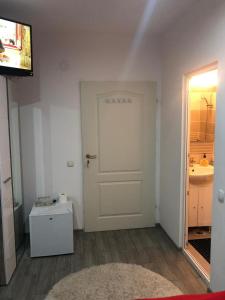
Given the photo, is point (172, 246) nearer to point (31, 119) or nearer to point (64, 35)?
point (31, 119)

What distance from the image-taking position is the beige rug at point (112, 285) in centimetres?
238

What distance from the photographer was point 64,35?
11.3ft

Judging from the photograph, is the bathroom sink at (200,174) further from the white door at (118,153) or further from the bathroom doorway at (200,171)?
the white door at (118,153)

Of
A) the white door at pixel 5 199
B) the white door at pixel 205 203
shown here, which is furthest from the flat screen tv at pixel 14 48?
the white door at pixel 205 203

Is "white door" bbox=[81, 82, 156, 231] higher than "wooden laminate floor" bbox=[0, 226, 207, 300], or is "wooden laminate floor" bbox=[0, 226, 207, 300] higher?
"white door" bbox=[81, 82, 156, 231]

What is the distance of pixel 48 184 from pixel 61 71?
5.00ft

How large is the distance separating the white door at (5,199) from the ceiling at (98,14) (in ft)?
2.61

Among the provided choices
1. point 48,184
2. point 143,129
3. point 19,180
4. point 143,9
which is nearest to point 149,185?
point 143,129

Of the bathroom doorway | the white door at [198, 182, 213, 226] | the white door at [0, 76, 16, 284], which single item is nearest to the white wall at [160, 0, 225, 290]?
the bathroom doorway

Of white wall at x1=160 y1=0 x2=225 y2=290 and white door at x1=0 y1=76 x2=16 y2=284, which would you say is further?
white door at x1=0 y1=76 x2=16 y2=284

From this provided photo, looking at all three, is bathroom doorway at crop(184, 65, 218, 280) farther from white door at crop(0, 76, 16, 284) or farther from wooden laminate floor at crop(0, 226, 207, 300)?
white door at crop(0, 76, 16, 284)

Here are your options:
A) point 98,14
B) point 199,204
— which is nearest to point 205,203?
point 199,204

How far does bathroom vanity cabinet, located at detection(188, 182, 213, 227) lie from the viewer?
11.3 feet

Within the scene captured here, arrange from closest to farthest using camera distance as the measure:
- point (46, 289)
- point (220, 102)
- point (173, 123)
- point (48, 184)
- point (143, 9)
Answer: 1. point (220, 102)
2. point (46, 289)
3. point (143, 9)
4. point (173, 123)
5. point (48, 184)
